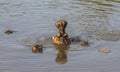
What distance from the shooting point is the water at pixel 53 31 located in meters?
11.5

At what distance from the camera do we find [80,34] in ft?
49.6

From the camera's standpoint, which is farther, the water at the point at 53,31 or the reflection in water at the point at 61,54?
the reflection in water at the point at 61,54

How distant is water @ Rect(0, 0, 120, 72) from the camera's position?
37.7 feet

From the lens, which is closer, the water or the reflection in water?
the water

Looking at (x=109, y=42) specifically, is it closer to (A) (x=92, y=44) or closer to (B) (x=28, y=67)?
(A) (x=92, y=44)

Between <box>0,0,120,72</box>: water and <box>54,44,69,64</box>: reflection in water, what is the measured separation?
0.46ft

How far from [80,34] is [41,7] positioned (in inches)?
177

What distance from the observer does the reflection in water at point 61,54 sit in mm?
12082

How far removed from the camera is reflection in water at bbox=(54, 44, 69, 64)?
39.6 feet

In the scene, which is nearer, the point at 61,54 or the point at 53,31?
the point at 61,54

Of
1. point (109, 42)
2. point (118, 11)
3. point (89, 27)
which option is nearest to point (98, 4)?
point (118, 11)

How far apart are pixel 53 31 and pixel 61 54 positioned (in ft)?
9.07

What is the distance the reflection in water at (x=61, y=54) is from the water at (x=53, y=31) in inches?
5.5

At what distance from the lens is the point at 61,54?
12852 millimetres
